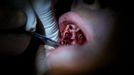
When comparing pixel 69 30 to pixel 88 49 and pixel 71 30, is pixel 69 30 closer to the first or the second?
pixel 71 30

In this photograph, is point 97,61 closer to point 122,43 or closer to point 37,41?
point 122,43

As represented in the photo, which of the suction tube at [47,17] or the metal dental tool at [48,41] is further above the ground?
the suction tube at [47,17]

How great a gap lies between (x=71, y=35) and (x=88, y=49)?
0.37ft

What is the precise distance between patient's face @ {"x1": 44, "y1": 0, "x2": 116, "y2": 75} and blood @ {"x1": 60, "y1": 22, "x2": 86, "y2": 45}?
31 millimetres

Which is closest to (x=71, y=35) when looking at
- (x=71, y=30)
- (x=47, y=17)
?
(x=71, y=30)

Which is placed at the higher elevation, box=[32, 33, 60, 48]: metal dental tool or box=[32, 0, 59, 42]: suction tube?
box=[32, 0, 59, 42]: suction tube

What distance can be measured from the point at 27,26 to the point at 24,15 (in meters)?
0.04

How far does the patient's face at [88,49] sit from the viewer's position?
27.9 inches

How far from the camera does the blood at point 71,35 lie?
792 millimetres

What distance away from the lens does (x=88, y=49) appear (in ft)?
2.37

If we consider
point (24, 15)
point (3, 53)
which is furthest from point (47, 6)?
point (3, 53)

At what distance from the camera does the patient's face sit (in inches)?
27.9

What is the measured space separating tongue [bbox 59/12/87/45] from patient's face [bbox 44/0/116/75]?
16 millimetres

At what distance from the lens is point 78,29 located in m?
0.80
